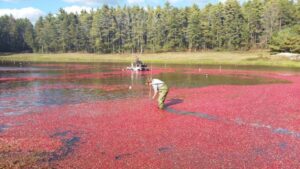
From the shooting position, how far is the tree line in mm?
125750

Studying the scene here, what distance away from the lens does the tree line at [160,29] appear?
126 metres

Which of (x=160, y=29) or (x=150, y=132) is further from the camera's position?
(x=160, y=29)

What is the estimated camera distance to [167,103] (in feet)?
91.3

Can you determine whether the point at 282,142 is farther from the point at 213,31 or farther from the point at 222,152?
the point at 213,31

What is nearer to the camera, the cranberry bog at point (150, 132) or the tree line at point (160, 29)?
the cranberry bog at point (150, 132)

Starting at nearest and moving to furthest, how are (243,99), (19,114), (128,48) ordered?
(19,114), (243,99), (128,48)

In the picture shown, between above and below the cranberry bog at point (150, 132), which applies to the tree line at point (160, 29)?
above

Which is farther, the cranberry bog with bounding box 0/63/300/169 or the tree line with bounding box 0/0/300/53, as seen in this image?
the tree line with bounding box 0/0/300/53

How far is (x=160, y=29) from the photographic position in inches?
5472

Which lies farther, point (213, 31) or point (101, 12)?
point (101, 12)

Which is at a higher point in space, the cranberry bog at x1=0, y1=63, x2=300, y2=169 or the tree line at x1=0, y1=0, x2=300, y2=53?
the tree line at x1=0, y1=0, x2=300, y2=53

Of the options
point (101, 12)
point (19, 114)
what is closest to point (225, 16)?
point (101, 12)

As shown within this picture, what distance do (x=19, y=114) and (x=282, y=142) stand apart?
1686 centimetres

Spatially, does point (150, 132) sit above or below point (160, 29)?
below
